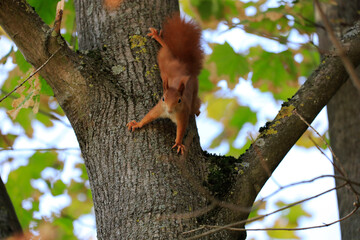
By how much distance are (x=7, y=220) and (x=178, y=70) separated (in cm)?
134

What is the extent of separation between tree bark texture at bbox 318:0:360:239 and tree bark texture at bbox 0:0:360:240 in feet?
2.96

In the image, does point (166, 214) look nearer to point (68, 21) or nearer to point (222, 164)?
point (222, 164)

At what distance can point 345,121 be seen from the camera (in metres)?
2.92

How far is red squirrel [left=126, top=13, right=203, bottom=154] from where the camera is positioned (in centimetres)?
201

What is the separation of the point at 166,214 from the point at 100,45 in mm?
948

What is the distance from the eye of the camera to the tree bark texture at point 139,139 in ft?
5.62

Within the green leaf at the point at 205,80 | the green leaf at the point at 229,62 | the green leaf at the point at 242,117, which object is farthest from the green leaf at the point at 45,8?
the green leaf at the point at 242,117

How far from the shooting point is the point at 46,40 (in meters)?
1.87

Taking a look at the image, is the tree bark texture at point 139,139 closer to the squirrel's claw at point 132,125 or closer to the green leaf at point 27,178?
the squirrel's claw at point 132,125

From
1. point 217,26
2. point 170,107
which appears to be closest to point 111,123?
point 170,107

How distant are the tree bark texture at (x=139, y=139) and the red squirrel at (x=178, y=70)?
0.04 meters

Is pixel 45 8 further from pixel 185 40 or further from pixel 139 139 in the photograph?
pixel 139 139

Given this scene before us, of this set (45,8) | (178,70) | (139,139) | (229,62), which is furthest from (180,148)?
(229,62)

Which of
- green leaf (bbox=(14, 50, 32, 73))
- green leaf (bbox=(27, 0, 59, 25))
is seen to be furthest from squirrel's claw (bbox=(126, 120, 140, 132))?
green leaf (bbox=(14, 50, 32, 73))
